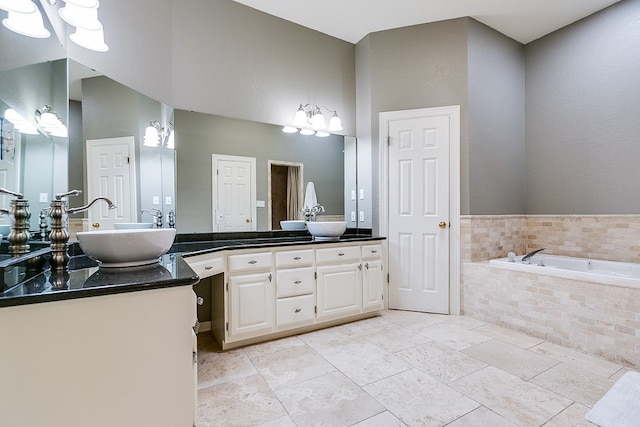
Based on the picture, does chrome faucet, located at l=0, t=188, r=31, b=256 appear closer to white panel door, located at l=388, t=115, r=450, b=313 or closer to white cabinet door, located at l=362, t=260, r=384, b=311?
white cabinet door, located at l=362, t=260, r=384, b=311

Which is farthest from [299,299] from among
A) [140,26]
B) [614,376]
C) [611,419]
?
[140,26]

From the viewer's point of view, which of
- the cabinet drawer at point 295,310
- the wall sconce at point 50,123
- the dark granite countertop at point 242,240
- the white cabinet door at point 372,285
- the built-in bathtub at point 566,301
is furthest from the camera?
the white cabinet door at point 372,285

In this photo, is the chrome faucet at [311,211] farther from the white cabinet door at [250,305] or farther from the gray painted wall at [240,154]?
the white cabinet door at [250,305]

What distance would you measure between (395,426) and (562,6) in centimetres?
399

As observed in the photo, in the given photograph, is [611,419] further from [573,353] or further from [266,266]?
[266,266]

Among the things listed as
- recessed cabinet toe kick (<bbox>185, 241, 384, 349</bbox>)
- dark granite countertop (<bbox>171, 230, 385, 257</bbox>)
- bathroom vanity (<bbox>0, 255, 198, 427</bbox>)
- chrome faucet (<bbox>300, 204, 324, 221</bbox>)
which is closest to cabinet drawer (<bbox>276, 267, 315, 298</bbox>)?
recessed cabinet toe kick (<bbox>185, 241, 384, 349</bbox>)

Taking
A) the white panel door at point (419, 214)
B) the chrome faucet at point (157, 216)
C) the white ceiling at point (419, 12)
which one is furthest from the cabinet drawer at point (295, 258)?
the white ceiling at point (419, 12)

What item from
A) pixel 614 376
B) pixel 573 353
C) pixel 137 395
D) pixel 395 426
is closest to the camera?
pixel 137 395

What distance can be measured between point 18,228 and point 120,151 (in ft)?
3.00

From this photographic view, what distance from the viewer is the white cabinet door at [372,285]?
299 cm

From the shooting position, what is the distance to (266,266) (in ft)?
8.23

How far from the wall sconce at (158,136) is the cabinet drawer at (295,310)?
1.62 meters

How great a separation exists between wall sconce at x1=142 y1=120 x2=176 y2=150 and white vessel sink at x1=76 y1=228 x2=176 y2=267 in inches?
46.8

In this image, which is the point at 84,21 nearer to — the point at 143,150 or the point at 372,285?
the point at 143,150
